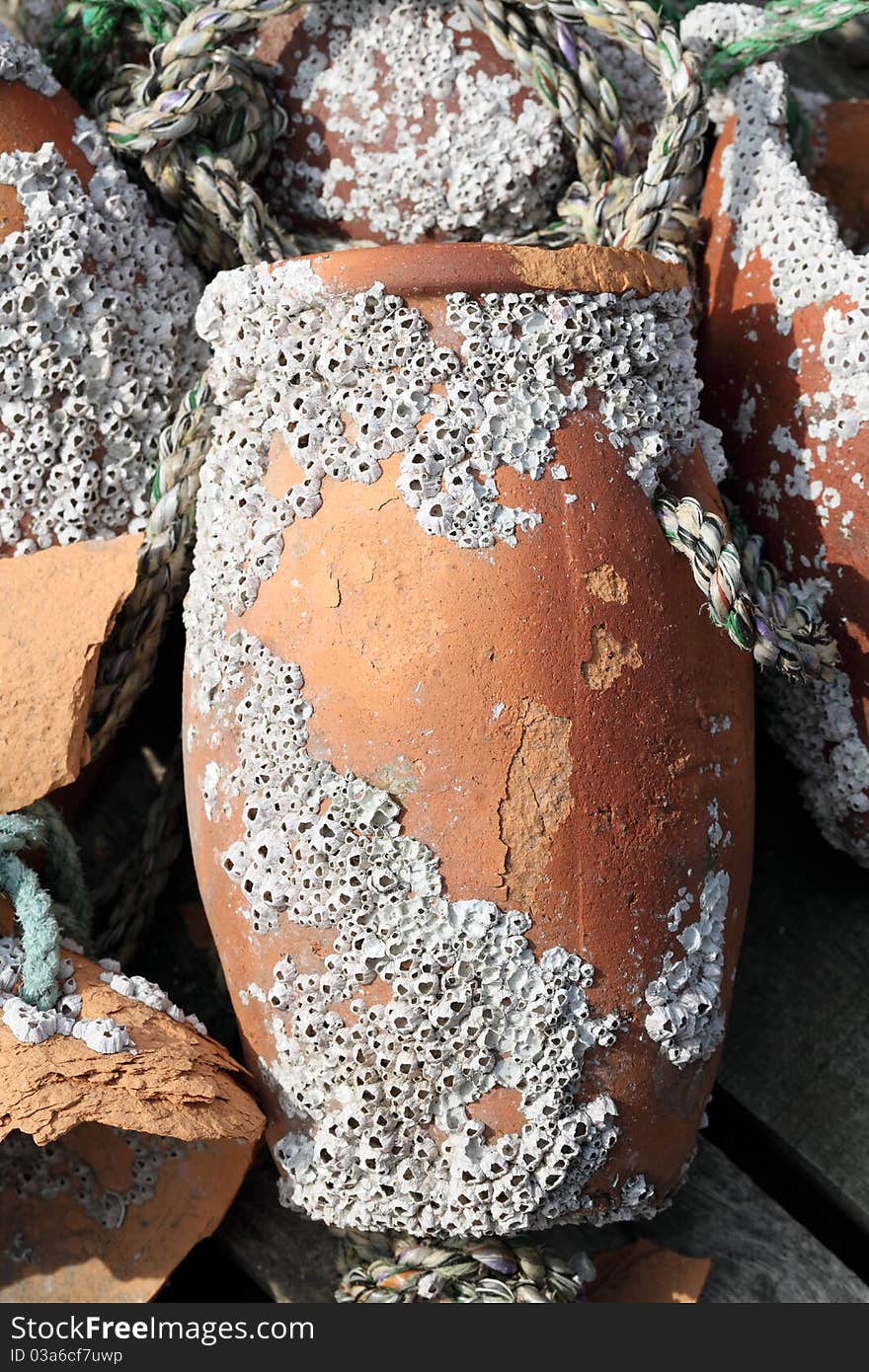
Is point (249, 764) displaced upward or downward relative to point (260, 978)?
upward

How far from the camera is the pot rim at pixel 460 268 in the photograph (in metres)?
1.07

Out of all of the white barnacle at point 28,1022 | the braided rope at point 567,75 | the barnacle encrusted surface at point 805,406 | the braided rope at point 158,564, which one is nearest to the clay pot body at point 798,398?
the barnacle encrusted surface at point 805,406

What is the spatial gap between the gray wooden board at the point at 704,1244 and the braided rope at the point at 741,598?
0.53 meters

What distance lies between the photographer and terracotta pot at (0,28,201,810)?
1.18 metres

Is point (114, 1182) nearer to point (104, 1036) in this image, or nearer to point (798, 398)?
point (104, 1036)

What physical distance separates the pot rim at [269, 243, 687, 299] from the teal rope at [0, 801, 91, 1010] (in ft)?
1.61

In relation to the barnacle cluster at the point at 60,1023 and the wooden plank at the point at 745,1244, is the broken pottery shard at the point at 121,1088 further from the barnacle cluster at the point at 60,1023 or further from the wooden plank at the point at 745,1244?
the wooden plank at the point at 745,1244

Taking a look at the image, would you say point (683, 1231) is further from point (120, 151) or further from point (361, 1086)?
point (120, 151)

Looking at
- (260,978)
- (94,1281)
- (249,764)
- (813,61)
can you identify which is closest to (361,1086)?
(260,978)

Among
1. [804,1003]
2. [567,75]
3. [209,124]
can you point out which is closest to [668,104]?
[567,75]

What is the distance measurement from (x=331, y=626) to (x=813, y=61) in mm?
1134

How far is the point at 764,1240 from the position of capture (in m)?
1.35

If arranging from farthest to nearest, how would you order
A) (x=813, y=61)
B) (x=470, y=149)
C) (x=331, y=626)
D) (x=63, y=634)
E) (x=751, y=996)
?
(x=813, y=61) → (x=751, y=996) → (x=470, y=149) → (x=63, y=634) → (x=331, y=626)

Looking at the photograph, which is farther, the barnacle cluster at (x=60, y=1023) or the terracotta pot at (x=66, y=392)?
the terracotta pot at (x=66, y=392)
